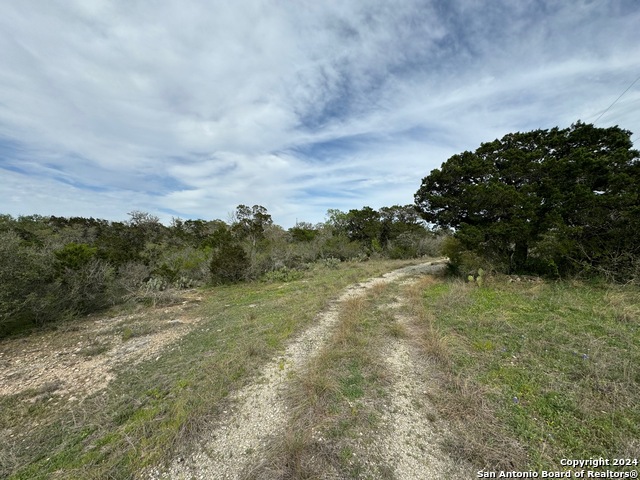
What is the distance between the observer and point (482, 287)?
345 inches

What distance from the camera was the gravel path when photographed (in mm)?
2408

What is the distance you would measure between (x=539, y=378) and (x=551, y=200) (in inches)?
319

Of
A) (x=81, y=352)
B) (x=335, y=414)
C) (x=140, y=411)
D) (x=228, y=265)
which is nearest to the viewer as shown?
(x=335, y=414)

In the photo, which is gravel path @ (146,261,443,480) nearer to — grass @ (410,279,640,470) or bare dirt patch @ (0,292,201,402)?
grass @ (410,279,640,470)

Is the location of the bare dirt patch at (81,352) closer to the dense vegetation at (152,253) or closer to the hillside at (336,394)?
the hillside at (336,394)

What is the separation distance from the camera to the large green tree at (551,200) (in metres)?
7.83

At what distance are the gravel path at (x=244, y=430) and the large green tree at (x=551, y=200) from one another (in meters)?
8.17

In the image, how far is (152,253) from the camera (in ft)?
52.1

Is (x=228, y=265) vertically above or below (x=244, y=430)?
above

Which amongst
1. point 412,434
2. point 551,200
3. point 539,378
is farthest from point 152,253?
point 551,200

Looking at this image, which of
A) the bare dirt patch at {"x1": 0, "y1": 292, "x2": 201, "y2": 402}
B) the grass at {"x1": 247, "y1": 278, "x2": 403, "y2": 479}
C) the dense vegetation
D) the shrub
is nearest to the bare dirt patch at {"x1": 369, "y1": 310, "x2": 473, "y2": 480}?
the grass at {"x1": 247, "y1": 278, "x2": 403, "y2": 479}

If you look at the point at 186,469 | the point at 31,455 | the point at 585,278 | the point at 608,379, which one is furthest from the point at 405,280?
the point at 31,455

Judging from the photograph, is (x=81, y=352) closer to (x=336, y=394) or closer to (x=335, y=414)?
(x=336, y=394)

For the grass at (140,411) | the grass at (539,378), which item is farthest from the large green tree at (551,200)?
the grass at (140,411)
